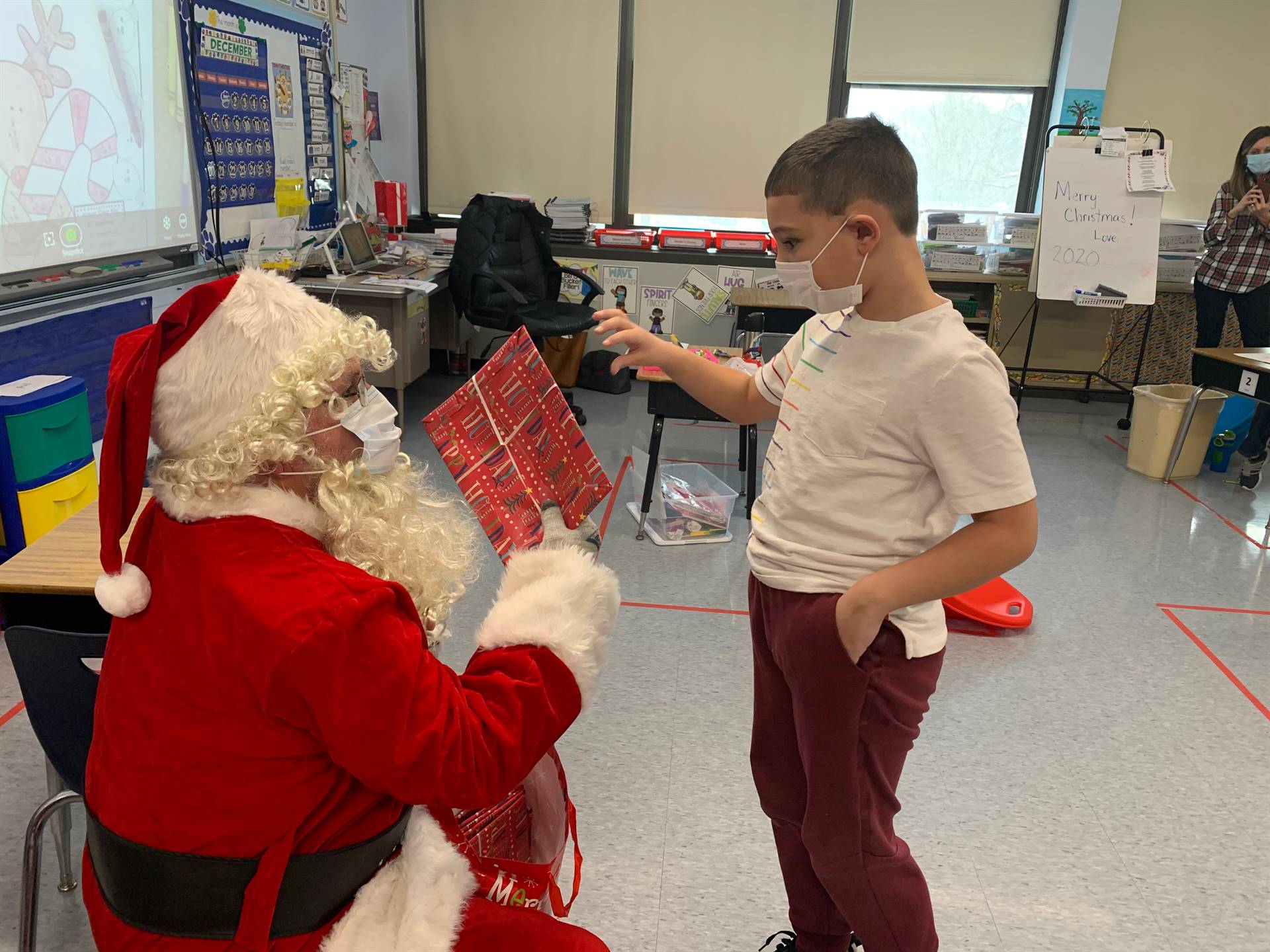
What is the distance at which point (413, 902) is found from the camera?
3.38 feet

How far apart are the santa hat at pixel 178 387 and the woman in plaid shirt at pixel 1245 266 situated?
16.0 feet

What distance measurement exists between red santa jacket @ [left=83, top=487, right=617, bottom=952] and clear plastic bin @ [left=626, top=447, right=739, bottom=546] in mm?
2580

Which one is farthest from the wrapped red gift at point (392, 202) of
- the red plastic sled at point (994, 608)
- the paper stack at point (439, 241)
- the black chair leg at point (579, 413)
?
the red plastic sled at point (994, 608)

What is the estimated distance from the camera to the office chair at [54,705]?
50.9 inches

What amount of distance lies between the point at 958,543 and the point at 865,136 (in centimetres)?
54

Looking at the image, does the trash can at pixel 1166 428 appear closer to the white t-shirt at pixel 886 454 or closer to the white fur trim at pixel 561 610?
the white t-shirt at pixel 886 454

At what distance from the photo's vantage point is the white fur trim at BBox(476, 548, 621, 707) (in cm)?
111

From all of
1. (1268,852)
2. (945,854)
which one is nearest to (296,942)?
(945,854)

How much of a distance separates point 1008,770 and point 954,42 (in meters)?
4.81

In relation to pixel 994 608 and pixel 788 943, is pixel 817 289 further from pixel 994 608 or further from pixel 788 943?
pixel 994 608

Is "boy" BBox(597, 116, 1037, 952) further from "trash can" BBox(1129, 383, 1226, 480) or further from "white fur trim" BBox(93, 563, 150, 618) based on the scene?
"trash can" BBox(1129, 383, 1226, 480)

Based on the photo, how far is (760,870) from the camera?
76.3 inches

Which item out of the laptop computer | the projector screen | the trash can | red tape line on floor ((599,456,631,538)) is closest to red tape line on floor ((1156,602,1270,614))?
the trash can

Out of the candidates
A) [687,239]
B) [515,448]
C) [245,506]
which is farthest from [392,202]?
[245,506]
